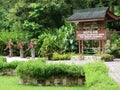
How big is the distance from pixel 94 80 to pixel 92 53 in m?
15.5

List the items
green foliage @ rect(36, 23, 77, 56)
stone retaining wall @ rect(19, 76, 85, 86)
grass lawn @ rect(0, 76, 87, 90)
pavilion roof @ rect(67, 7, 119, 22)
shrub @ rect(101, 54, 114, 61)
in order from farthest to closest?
green foliage @ rect(36, 23, 77, 56) < pavilion roof @ rect(67, 7, 119, 22) < shrub @ rect(101, 54, 114, 61) < stone retaining wall @ rect(19, 76, 85, 86) < grass lawn @ rect(0, 76, 87, 90)

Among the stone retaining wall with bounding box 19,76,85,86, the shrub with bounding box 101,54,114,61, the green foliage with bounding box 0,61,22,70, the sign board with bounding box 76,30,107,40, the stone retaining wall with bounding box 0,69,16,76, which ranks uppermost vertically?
the stone retaining wall with bounding box 19,76,85,86

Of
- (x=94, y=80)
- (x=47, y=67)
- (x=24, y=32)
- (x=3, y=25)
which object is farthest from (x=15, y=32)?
(x=94, y=80)

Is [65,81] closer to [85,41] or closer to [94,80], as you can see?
[94,80]

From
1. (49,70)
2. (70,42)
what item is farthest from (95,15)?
(49,70)

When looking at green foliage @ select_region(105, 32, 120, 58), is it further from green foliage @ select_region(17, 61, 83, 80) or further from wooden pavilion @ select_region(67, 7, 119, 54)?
green foliage @ select_region(17, 61, 83, 80)

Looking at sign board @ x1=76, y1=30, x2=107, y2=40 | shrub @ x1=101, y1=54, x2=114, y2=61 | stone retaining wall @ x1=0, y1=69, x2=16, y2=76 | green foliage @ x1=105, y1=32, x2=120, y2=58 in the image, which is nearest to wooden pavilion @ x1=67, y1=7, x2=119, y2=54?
sign board @ x1=76, y1=30, x2=107, y2=40

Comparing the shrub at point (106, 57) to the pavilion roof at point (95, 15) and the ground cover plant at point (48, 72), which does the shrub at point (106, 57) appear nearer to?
the pavilion roof at point (95, 15)

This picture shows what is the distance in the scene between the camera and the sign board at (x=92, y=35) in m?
22.9

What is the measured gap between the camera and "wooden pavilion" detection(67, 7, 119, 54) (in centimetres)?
2295

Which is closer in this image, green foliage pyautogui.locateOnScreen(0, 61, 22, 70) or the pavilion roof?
green foliage pyautogui.locateOnScreen(0, 61, 22, 70)

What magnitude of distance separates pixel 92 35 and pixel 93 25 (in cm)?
104

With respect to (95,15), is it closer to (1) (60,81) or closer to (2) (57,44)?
(2) (57,44)

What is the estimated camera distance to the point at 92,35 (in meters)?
23.3
